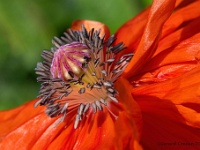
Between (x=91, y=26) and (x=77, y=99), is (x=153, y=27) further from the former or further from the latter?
(x=91, y=26)

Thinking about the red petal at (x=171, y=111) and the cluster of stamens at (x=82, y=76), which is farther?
the cluster of stamens at (x=82, y=76)

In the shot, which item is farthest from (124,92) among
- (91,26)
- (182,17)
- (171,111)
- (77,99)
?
(91,26)

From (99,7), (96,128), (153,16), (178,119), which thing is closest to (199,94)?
(178,119)

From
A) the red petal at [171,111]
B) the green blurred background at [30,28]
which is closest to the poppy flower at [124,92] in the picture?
the red petal at [171,111]

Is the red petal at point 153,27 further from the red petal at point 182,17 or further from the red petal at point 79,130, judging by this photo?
the red petal at point 182,17

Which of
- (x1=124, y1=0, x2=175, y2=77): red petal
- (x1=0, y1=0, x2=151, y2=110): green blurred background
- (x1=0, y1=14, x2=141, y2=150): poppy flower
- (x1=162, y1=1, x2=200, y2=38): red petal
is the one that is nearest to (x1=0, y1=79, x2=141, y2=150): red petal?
(x1=0, y1=14, x2=141, y2=150): poppy flower

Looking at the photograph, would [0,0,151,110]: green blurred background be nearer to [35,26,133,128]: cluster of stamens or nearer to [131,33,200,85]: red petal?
[35,26,133,128]: cluster of stamens

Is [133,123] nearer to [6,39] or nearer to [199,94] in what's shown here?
[199,94]
